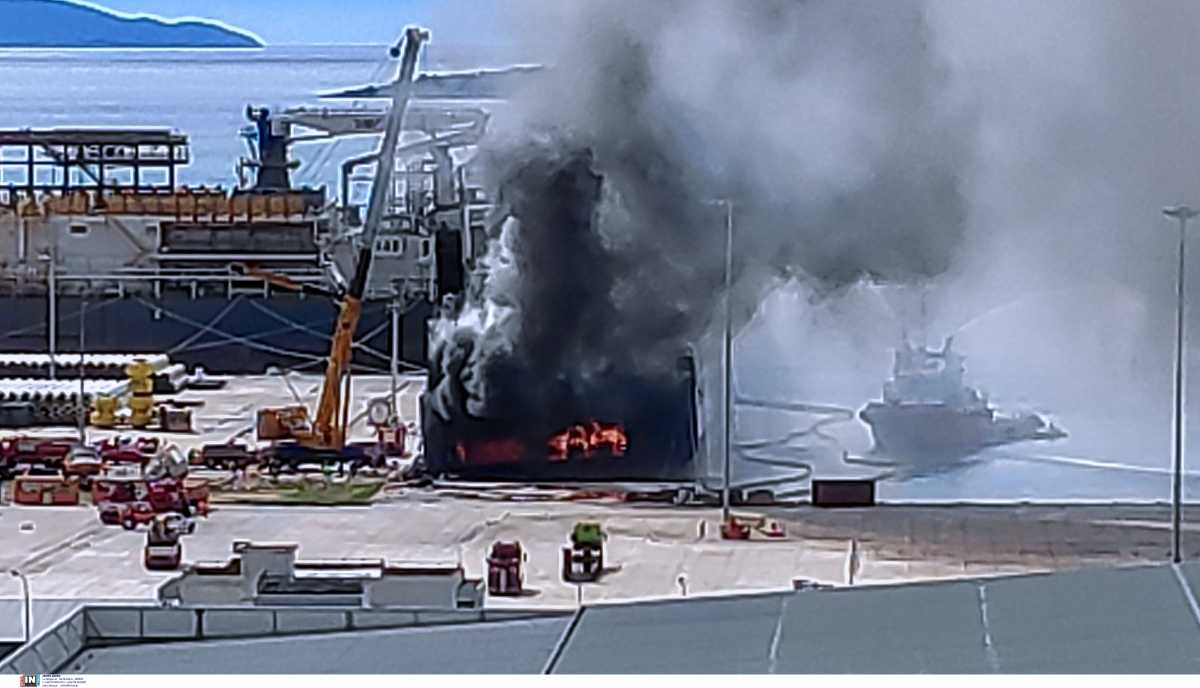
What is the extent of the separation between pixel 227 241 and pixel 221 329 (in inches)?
13.5

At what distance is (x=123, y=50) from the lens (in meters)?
5.59

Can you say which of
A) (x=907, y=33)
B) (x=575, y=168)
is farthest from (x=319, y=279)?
(x=907, y=33)

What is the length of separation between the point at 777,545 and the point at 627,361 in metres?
1.50

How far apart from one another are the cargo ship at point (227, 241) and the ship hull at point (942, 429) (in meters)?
1.33

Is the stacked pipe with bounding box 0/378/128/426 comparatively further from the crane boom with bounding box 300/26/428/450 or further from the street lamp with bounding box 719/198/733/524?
the street lamp with bounding box 719/198/733/524

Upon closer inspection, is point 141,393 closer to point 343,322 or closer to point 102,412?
point 102,412

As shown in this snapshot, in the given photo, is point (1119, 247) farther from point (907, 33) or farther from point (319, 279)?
point (319, 279)

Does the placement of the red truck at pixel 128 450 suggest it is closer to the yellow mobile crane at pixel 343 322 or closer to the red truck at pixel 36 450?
the red truck at pixel 36 450

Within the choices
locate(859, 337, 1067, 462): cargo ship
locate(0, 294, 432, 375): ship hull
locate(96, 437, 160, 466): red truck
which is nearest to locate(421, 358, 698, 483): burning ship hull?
locate(0, 294, 432, 375): ship hull

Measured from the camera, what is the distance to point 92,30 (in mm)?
Answer: 5539

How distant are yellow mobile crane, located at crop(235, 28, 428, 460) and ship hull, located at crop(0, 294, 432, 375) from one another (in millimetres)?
83

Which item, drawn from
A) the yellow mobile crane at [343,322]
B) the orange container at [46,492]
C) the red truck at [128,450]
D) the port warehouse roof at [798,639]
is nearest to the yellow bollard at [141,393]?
the red truck at [128,450]

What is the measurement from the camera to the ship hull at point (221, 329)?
598 cm

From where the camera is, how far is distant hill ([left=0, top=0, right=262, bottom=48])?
555 centimetres
